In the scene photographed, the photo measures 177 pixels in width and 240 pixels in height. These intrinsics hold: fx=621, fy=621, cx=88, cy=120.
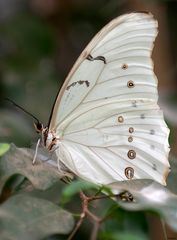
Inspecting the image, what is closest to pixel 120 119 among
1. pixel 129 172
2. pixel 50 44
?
pixel 129 172

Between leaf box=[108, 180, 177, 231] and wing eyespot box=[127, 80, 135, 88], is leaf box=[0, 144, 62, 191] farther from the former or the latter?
wing eyespot box=[127, 80, 135, 88]

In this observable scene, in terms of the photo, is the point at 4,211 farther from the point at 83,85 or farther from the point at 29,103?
the point at 29,103

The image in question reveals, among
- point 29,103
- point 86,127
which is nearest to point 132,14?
point 86,127

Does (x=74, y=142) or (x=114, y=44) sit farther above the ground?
(x=114, y=44)

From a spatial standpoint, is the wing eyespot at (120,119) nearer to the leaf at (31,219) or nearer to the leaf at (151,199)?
the leaf at (151,199)

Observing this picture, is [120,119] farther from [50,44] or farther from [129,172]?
[50,44]

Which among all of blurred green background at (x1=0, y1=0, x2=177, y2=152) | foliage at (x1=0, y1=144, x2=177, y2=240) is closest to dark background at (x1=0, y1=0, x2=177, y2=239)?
blurred green background at (x1=0, y1=0, x2=177, y2=152)
